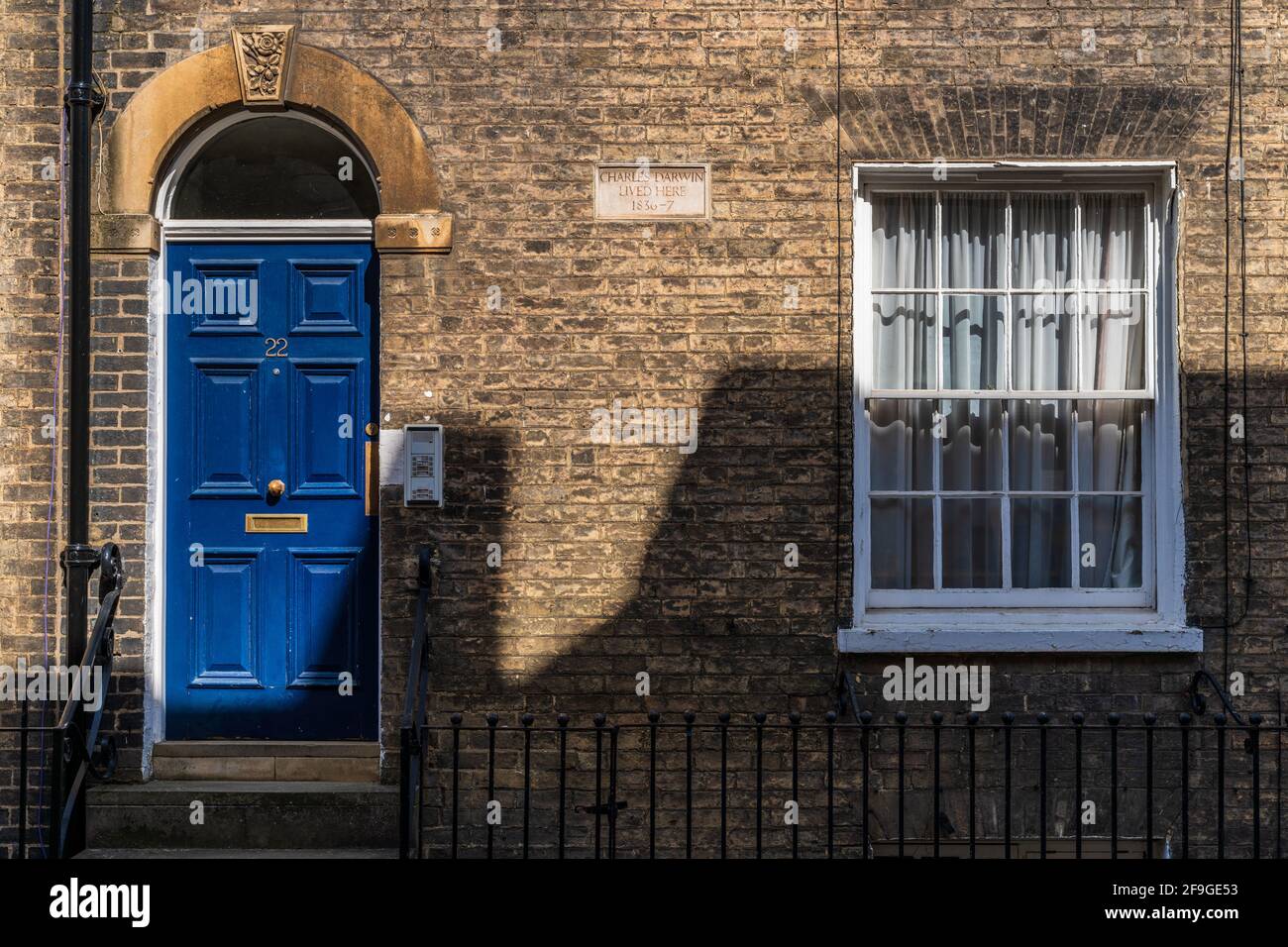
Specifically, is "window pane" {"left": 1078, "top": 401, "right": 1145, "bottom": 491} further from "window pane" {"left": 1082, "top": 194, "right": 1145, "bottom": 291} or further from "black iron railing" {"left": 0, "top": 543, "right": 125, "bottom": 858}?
"black iron railing" {"left": 0, "top": 543, "right": 125, "bottom": 858}

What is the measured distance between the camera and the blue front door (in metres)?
6.52

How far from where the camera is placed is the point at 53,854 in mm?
5621

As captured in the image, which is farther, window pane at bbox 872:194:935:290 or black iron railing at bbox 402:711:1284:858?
window pane at bbox 872:194:935:290

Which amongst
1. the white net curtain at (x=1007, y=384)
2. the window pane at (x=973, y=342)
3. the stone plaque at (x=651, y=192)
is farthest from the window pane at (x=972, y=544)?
the stone plaque at (x=651, y=192)

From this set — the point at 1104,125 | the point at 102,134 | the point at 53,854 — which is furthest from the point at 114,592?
the point at 1104,125

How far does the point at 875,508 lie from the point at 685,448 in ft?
3.21

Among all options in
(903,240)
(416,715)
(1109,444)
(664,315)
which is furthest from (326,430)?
(1109,444)

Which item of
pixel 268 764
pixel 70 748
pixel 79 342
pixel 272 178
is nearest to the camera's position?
pixel 70 748

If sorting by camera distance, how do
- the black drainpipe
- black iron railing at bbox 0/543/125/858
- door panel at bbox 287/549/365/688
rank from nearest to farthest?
1. black iron railing at bbox 0/543/125/858
2. the black drainpipe
3. door panel at bbox 287/549/365/688

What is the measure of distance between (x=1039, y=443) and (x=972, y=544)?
589mm

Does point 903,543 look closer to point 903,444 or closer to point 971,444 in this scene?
point 903,444

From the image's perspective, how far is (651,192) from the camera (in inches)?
252

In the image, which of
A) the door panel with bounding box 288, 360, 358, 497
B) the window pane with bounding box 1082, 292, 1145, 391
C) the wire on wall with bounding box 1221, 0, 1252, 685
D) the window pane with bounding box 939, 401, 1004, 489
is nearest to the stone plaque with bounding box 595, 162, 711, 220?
the door panel with bounding box 288, 360, 358, 497

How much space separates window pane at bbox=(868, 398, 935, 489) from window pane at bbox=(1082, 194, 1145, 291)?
103 cm
